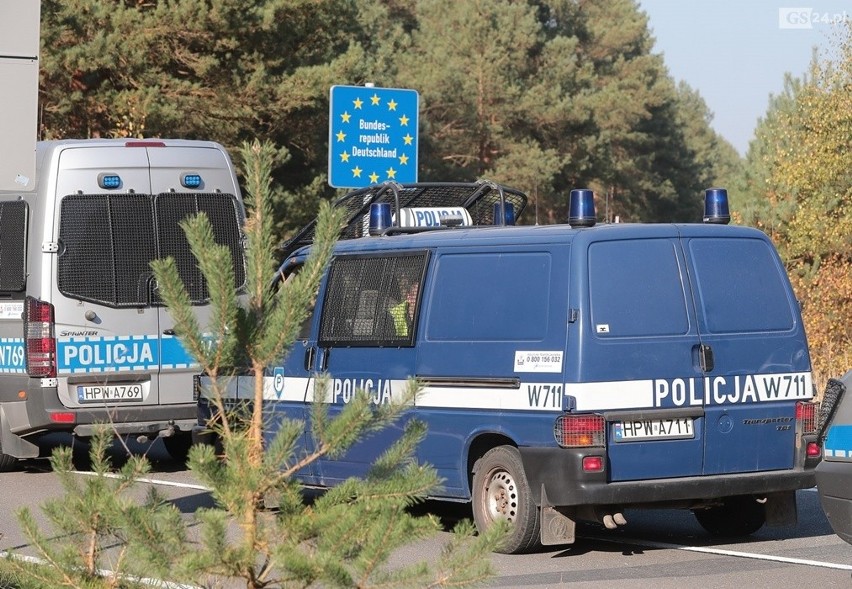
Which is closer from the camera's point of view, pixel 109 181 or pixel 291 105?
pixel 109 181

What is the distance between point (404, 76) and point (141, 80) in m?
25.0

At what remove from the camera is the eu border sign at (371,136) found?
16516mm

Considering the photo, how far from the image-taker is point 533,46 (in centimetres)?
5472

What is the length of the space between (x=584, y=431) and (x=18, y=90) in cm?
379

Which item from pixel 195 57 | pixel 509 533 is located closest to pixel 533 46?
pixel 195 57

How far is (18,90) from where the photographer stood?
5582 mm

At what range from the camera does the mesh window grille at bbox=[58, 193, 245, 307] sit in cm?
1227

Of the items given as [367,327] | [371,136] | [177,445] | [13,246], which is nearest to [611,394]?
[367,327]

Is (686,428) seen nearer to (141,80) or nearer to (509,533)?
(509,533)

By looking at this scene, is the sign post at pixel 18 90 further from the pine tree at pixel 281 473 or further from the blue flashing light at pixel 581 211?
the blue flashing light at pixel 581 211

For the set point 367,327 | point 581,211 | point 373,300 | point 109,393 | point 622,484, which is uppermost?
point 581,211

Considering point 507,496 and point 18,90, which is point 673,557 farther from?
point 18,90

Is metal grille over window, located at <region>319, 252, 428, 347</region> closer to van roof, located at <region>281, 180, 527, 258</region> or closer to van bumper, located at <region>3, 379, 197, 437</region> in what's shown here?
van bumper, located at <region>3, 379, 197, 437</region>

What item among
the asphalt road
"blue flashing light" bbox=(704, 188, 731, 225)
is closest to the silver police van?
the asphalt road
